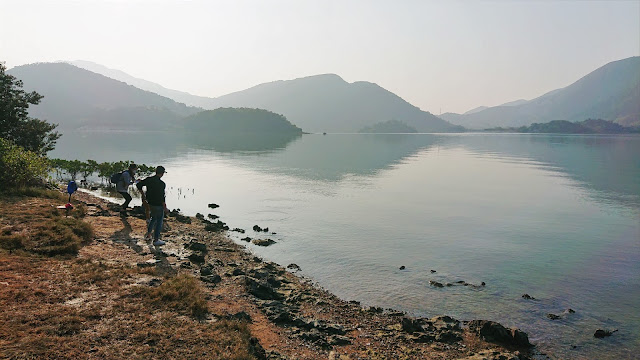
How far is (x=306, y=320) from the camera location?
12.6 metres

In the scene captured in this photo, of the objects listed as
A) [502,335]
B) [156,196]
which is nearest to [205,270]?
[156,196]

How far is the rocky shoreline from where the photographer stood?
36.5ft

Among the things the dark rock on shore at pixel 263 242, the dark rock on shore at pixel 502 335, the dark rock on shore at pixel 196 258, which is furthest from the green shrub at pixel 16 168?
the dark rock on shore at pixel 502 335

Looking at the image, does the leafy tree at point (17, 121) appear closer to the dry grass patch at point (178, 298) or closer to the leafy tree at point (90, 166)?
the leafy tree at point (90, 166)

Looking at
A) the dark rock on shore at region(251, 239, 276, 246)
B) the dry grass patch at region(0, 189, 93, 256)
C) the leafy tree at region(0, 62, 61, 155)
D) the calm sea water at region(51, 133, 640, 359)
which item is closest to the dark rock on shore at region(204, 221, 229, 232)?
the calm sea water at region(51, 133, 640, 359)

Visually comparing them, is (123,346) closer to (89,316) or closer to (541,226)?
(89,316)

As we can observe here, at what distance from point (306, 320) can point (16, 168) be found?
2161 centimetres

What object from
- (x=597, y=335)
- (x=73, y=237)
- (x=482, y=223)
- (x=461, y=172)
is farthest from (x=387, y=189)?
(x=73, y=237)

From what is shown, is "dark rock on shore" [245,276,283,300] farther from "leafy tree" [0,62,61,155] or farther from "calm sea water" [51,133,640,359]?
"leafy tree" [0,62,61,155]

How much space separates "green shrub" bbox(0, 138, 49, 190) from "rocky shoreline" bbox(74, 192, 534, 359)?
7504 millimetres

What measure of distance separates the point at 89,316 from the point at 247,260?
10.6 m

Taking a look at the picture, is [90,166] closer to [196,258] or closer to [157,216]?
[157,216]

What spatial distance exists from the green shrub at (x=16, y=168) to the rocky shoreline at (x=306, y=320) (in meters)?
7.50

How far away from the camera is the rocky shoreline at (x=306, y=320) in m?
11.1
